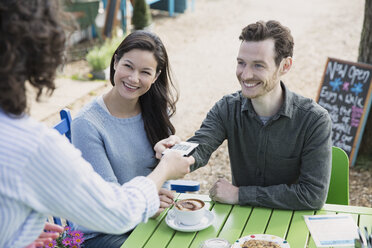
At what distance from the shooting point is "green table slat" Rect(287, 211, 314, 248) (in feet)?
6.84

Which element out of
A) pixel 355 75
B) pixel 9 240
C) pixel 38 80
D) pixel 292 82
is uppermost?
pixel 38 80

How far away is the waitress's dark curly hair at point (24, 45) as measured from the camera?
1320 millimetres

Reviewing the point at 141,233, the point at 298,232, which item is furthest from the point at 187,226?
the point at 298,232

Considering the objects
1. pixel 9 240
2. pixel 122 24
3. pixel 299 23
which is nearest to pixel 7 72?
pixel 9 240

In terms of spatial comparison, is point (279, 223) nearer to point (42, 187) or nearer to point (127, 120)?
point (127, 120)

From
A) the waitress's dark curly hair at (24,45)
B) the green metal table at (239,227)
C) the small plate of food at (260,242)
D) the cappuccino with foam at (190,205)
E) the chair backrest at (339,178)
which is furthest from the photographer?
the chair backrest at (339,178)

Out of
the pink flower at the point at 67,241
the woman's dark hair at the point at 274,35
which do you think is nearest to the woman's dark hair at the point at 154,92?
the woman's dark hair at the point at 274,35

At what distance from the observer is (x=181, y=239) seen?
7.07 feet

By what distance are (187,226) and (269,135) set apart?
660mm

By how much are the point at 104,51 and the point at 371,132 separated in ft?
12.5

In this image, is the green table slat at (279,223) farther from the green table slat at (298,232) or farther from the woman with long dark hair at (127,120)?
the woman with long dark hair at (127,120)

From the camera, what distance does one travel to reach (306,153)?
248cm

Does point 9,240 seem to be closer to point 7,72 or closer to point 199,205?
point 7,72

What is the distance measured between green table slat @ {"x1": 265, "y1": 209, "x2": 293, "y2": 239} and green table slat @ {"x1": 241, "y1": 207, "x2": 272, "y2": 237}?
0.08ft
